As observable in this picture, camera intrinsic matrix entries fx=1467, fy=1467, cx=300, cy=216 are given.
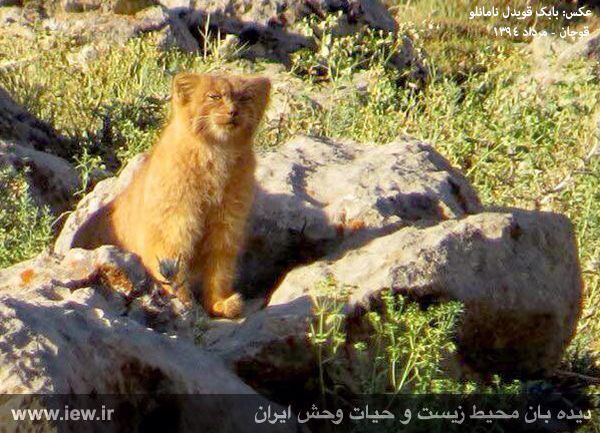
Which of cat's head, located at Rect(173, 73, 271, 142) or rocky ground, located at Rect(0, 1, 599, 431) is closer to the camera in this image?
rocky ground, located at Rect(0, 1, 599, 431)

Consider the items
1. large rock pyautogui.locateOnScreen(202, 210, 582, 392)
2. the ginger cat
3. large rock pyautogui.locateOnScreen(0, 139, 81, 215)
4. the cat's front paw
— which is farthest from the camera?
large rock pyautogui.locateOnScreen(0, 139, 81, 215)

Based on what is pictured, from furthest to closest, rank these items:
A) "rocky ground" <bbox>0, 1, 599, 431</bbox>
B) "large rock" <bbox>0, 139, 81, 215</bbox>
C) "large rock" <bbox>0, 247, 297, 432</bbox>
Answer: "large rock" <bbox>0, 139, 81, 215</bbox>
"rocky ground" <bbox>0, 1, 599, 431</bbox>
"large rock" <bbox>0, 247, 297, 432</bbox>

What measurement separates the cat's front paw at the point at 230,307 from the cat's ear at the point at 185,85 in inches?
41.3

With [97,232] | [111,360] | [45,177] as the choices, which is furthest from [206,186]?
[111,360]

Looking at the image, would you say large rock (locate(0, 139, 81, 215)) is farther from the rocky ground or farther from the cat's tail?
the cat's tail

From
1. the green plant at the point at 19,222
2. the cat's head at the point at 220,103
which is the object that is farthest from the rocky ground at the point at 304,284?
the cat's head at the point at 220,103

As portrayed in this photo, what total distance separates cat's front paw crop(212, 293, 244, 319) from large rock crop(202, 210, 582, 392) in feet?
1.26

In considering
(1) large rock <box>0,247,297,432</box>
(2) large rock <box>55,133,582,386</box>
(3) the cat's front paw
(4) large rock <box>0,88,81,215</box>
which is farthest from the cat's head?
(4) large rock <box>0,88,81,215</box>

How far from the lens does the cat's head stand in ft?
24.3

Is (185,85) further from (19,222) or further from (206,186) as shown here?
(19,222)

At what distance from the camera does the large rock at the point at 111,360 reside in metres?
4.97

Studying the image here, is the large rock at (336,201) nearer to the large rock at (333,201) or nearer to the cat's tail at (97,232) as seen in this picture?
the large rock at (333,201)

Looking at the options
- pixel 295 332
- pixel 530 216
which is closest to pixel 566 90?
pixel 530 216

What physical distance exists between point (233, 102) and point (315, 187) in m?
0.70
